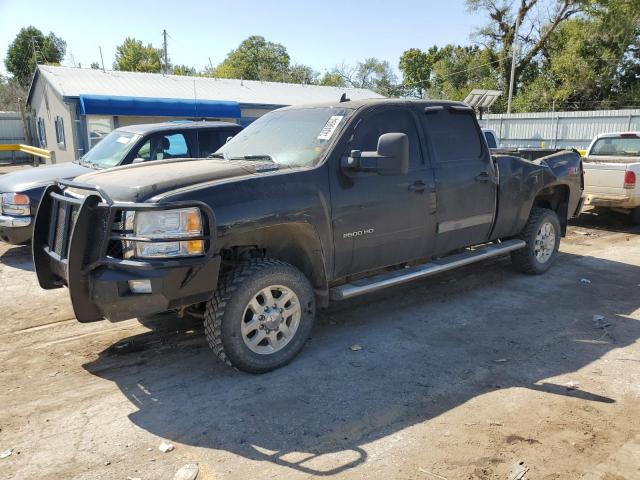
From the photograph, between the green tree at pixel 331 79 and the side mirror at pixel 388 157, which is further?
the green tree at pixel 331 79

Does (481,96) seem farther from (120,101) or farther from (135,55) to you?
(135,55)

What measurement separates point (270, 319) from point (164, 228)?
3.50ft

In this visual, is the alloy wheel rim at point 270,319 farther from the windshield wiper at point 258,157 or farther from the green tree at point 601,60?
the green tree at point 601,60

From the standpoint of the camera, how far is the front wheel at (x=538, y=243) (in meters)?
6.46

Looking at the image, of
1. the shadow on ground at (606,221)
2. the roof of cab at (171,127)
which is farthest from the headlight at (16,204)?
the shadow on ground at (606,221)

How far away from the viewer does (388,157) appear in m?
4.11

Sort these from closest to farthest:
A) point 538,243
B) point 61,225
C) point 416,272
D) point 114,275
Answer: point 114,275, point 61,225, point 416,272, point 538,243

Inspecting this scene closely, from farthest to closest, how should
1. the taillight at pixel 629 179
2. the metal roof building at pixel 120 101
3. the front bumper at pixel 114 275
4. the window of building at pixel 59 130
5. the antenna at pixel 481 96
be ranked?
the window of building at pixel 59 130, the metal roof building at pixel 120 101, the antenna at pixel 481 96, the taillight at pixel 629 179, the front bumper at pixel 114 275

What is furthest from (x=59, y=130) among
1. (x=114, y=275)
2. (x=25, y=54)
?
(x=25, y=54)

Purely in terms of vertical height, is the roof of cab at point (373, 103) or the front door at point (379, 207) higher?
the roof of cab at point (373, 103)

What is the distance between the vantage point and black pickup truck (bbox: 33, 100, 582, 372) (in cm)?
350

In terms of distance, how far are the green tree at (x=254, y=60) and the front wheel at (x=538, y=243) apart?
62.4 m

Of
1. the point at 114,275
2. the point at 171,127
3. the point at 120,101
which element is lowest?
the point at 114,275

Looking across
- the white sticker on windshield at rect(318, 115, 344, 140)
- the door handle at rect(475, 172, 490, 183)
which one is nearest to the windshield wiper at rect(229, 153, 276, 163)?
the white sticker on windshield at rect(318, 115, 344, 140)
